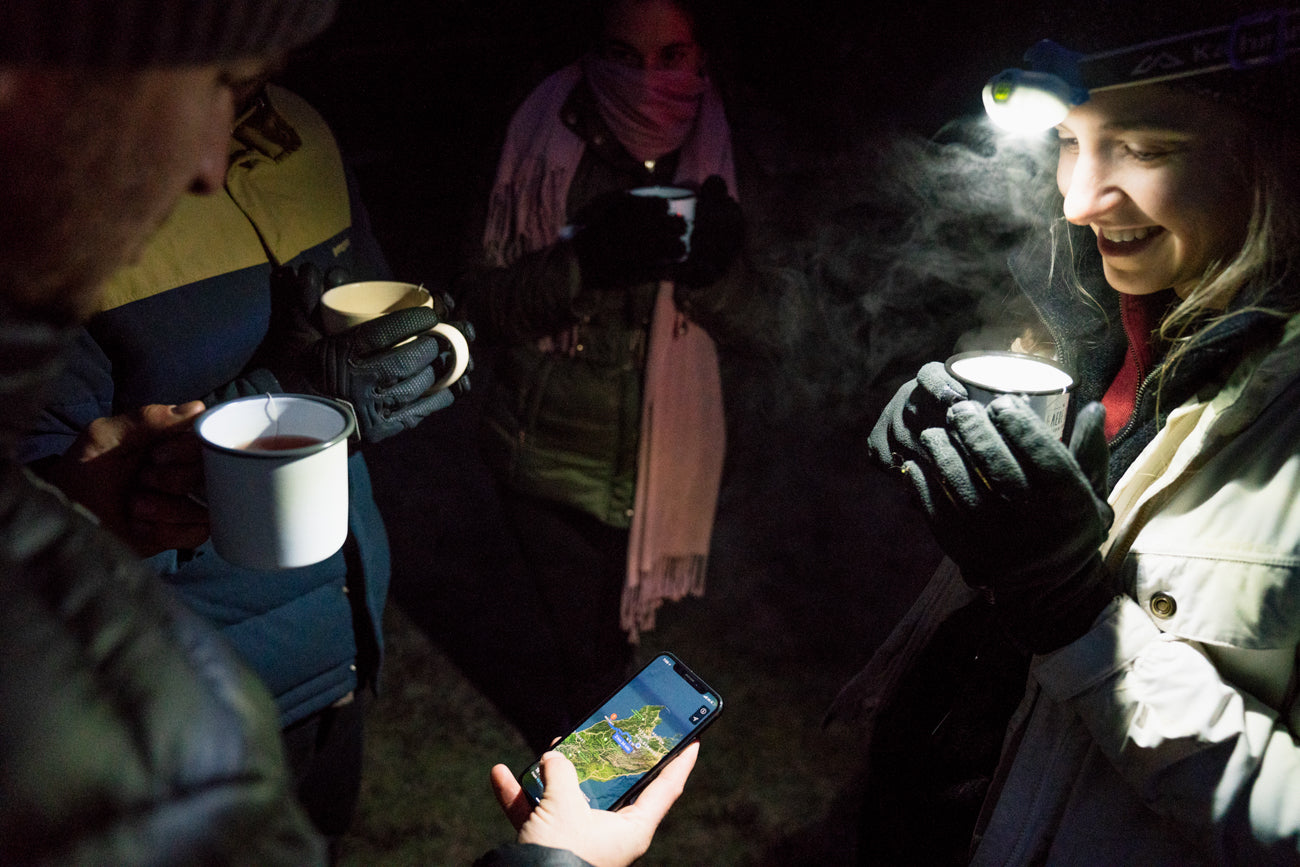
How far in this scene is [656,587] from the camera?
2936 mm

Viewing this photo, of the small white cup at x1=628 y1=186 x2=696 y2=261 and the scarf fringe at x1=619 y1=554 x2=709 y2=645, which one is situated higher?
the small white cup at x1=628 y1=186 x2=696 y2=261

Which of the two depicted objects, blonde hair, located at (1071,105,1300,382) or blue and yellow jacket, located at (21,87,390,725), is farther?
blue and yellow jacket, located at (21,87,390,725)

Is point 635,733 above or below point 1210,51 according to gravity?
below

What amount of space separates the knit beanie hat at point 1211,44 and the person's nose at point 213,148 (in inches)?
44.1

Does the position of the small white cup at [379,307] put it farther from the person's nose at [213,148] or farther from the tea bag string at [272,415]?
the person's nose at [213,148]

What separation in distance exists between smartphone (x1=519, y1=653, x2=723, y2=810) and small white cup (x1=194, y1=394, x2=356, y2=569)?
0.53 metres

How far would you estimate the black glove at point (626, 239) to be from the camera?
2330 millimetres

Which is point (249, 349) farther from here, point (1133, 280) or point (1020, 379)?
point (1133, 280)

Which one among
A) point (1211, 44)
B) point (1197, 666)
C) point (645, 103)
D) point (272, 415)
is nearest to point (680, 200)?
point (645, 103)

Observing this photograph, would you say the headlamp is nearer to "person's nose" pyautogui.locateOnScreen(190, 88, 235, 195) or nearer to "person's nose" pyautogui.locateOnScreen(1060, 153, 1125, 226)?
"person's nose" pyautogui.locateOnScreen(1060, 153, 1125, 226)

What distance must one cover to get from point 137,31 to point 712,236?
82.7 inches

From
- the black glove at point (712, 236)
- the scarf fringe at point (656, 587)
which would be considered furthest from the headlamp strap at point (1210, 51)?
the scarf fringe at point (656, 587)

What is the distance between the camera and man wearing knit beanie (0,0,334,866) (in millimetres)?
521

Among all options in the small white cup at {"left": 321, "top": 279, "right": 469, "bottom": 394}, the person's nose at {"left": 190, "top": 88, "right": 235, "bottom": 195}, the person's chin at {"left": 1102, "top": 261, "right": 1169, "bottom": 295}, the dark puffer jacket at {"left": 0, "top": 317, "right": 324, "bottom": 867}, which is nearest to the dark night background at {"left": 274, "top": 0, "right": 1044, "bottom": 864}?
the person's chin at {"left": 1102, "top": 261, "right": 1169, "bottom": 295}
